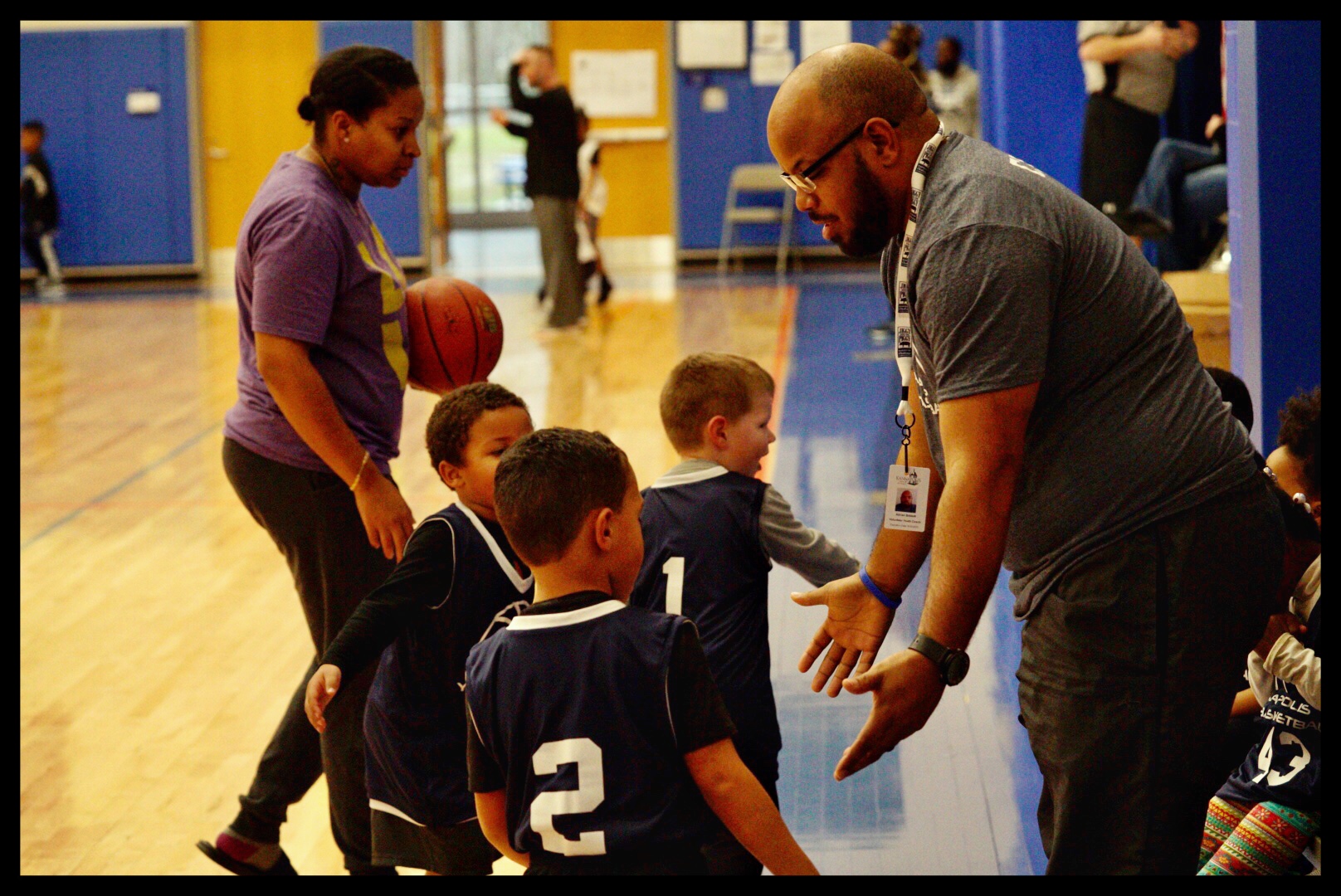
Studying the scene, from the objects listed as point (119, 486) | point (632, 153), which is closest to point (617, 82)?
Answer: point (632, 153)

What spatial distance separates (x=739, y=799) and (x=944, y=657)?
29 cm

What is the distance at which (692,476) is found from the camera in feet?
7.34

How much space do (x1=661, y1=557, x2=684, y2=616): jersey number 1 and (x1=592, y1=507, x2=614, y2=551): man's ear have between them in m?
0.44

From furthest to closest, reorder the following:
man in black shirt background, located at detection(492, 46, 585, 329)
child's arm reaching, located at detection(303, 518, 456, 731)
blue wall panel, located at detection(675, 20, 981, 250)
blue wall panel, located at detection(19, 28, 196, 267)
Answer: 1. blue wall panel, located at detection(19, 28, 196, 267)
2. blue wall panel, located at detection(675, 20, 981, 250)
3. man in black shirt background, located at detection(492, 46, 585, 329)
4. child's arm reaching, located at detection(303, 518, 456, 731)

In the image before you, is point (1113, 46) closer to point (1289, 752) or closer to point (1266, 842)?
point (1289, 752)

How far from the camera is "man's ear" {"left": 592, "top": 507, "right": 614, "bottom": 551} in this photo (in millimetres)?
1737

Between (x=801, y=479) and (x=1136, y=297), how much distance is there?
13.7 feet

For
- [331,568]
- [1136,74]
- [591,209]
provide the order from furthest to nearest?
[591,209] → [1136,74] → [331,568]

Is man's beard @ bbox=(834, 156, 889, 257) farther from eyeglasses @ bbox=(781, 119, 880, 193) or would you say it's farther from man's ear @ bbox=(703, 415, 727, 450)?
man's ear @ bbox=(703, 415, 727, 450)

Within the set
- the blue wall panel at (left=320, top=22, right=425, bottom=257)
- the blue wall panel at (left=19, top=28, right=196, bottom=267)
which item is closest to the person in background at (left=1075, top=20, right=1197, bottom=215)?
the blue wall panel at (left=320, top=22, right=425, bottom=257)

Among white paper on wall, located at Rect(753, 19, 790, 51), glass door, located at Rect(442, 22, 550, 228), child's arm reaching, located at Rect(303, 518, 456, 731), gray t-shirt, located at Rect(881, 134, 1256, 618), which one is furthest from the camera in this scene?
glass door, located at Rect(442, 22, 550, 228)

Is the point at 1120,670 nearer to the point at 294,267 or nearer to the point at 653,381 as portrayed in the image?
the point at 294,267

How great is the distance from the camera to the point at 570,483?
1732mm
